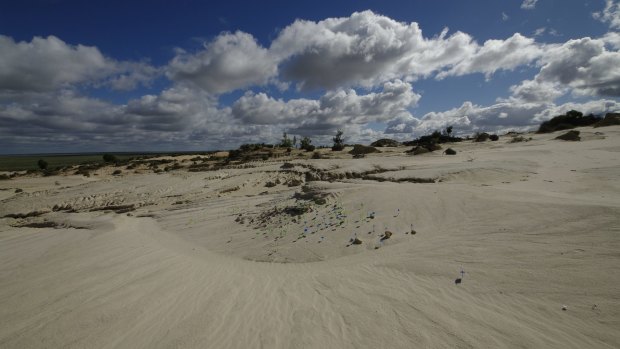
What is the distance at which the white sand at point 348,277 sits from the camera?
3.73 metres

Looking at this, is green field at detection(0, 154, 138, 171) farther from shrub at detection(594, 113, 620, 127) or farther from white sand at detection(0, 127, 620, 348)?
shrub at detection(594, 113, 620, 127)

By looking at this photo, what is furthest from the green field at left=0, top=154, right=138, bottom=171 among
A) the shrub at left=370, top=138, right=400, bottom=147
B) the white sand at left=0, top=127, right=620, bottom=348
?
the white sand at left=0, top=127, right=620, bottom=348

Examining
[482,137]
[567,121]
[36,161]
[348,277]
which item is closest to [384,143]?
[482,137]

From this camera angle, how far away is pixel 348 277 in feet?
17.3

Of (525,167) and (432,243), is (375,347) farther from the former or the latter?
(525,167)

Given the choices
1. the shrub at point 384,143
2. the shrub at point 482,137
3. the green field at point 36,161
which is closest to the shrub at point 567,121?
the shrub at point 482,137

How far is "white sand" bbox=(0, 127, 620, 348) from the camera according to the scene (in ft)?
12.2

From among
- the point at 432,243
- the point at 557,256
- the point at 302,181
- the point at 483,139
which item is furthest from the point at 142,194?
the point at 483,139

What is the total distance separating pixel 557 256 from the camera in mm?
4695

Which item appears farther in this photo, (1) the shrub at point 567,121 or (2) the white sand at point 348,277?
(1) the shrub at point 567,121

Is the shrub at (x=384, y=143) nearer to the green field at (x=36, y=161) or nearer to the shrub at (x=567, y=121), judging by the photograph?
the shrub at (x=567, y=121)

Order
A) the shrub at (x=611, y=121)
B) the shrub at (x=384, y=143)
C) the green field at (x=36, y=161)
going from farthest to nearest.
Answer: the green field at (x=36, y=161), the shrub at (x=384, y=143), the shrub at (x=611, y=121)

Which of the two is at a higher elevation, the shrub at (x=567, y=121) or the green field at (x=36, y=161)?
the shrub at (x=567, y=121)

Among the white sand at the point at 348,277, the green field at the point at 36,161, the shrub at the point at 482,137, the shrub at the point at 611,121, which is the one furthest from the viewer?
the green field at the point at 36,161
